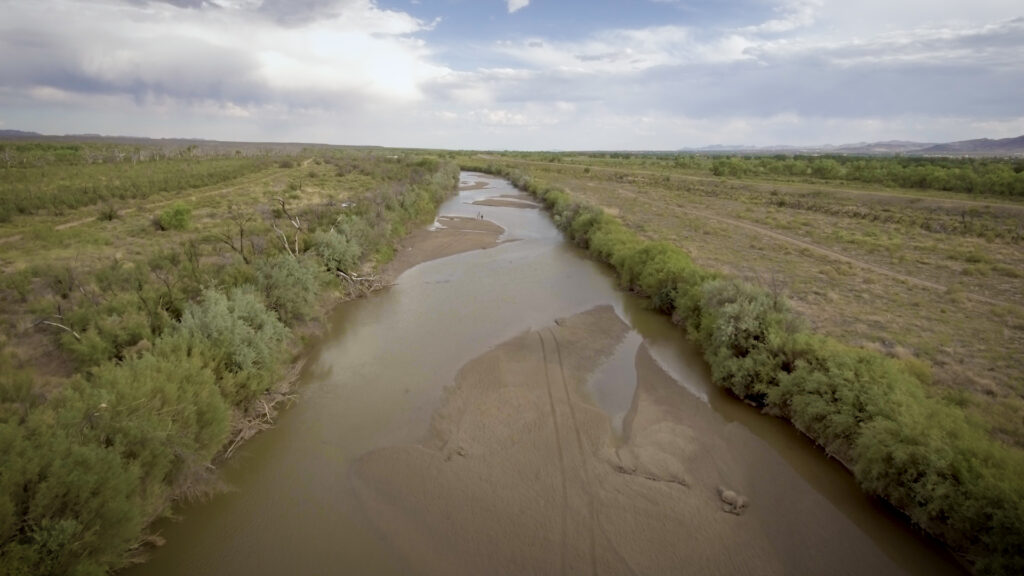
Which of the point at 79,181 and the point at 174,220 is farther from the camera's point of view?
the point at 79,181

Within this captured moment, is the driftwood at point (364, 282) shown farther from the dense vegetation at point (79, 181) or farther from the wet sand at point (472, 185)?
the wet sand at point (472, 185)

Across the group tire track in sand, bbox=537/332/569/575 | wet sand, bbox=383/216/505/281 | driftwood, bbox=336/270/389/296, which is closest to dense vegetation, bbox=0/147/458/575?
driftwood, bbox=336/270/389/296

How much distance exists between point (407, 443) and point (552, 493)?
3611mm

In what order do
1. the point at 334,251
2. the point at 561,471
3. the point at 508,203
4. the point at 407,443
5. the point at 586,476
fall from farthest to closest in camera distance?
the point at 508,203 < the point at 334,251 < the point at 407,443 < the point at 561,471 < the point at 586,476

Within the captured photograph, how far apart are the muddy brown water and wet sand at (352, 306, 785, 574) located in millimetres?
354

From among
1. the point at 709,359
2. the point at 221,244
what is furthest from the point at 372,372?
the point at 221,244

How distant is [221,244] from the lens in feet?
76.4

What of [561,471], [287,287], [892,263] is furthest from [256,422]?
[892,263]

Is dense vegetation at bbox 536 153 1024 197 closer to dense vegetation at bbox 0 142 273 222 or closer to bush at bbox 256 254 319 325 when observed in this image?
bush at bbox 256 254 319 325

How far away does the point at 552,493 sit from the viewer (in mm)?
9391

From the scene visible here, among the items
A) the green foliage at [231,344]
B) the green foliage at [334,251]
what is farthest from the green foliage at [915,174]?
the green foliage at [231,344]

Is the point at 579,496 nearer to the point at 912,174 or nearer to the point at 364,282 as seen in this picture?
the point at 364,282

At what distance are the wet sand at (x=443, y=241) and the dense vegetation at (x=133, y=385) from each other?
4483 millimetres

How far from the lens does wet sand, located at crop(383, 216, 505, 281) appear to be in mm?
26144
